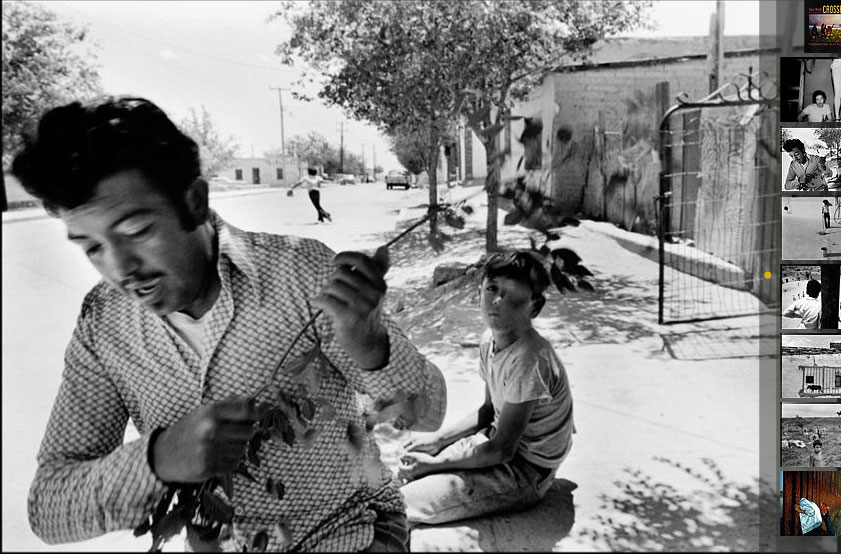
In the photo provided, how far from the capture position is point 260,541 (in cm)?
134

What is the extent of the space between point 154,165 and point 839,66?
8.20 feet

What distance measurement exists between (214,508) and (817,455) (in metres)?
2.35

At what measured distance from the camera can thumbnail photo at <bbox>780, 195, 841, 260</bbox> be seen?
270cm

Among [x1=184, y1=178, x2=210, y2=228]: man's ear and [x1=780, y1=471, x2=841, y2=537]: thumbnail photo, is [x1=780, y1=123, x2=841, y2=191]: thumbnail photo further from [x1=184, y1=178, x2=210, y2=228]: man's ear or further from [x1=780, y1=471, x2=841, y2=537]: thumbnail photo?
[x1=184, y1=178, x2=210, y2=228]: man's ear

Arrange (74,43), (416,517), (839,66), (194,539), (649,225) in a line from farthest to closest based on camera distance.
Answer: (649,225)
(839,66)
(416,517)
(74,43)
(194,539)

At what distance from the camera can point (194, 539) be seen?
134 centimetres

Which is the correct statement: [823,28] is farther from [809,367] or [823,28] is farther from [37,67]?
[37,67]

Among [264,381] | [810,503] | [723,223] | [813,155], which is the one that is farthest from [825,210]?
[723,223]

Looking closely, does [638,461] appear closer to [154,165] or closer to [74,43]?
[154,165]

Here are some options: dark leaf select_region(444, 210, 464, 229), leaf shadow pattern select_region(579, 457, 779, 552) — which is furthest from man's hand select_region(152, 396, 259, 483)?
leaf shadow pattern select_region(579, 457, 779, 552)

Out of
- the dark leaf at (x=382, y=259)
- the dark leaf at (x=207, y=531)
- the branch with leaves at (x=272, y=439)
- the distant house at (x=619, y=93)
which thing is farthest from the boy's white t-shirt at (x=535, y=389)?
the distant house at (x=619, y=93)

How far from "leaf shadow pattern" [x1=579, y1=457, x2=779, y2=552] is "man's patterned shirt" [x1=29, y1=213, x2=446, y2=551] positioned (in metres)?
1.42

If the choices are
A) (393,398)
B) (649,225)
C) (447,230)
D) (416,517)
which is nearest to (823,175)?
(447,230)

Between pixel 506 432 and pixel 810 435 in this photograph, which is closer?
pixel 506 432
